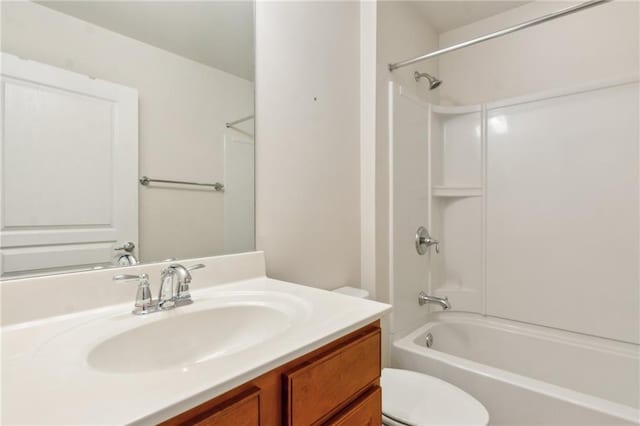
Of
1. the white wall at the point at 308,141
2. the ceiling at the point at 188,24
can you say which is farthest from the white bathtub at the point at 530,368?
Answer: the ceiling at the point at 188,24

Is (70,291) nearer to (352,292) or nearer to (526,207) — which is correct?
(352,292)

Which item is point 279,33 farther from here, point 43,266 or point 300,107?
point 43,266

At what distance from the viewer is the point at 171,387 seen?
438 mm

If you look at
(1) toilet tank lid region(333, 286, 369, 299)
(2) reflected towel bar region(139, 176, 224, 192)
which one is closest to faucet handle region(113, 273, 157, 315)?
(2) reflected towel bar region(139, 176, 224, 192)

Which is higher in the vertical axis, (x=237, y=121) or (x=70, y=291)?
(x=237, y=121)

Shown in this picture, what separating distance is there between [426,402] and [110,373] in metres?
1.12

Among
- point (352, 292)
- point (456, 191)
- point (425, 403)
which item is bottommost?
point (425, 403)

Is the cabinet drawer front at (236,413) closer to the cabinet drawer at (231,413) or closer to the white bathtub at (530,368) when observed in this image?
the cabinet drawer at (231,413)

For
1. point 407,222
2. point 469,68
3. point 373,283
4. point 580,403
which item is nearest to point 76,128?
point 373,283

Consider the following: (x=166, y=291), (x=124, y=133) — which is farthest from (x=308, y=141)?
(x=166, y=291)

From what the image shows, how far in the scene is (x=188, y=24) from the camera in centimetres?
103

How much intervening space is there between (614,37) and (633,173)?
77 cm

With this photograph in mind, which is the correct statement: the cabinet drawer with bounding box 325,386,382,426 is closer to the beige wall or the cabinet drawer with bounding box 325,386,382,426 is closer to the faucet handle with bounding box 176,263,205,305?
the faucet handle with bounding box 176,263,205,305

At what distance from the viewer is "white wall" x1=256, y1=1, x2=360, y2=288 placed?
1217 millimetres
